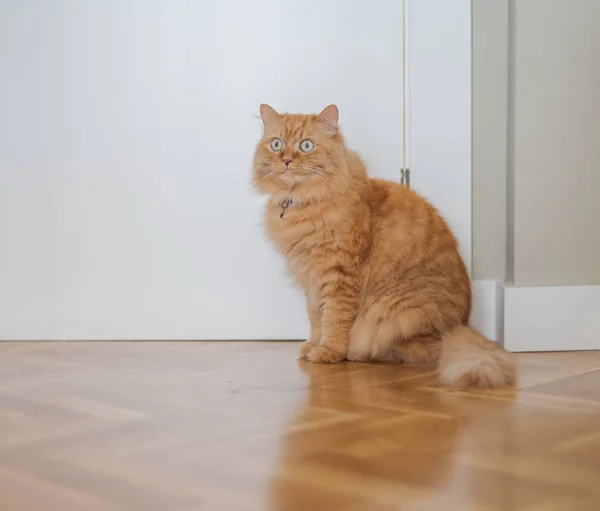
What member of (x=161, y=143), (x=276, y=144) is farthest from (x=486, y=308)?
(x=161, y=143)

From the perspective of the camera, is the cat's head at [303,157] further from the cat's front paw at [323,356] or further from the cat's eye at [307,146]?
the cat's front paw at [323,356]

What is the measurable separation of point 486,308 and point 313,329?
55cm

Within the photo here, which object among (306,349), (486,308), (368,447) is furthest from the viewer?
(486,308)

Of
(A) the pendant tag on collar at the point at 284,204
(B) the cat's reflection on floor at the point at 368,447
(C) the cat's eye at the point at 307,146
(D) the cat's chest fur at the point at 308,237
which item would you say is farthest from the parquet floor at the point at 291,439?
(C) the cat's eye at the point at 307,146

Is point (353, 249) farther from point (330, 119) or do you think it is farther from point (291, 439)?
point (291, 439)

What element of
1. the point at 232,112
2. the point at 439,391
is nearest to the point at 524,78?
the point at 232,112

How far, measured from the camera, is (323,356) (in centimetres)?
206

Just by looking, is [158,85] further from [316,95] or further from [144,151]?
[316,95]

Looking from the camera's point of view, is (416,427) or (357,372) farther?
(357,372)

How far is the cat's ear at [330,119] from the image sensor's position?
2.16 metres

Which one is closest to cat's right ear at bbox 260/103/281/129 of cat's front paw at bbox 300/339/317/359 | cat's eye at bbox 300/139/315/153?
cat's eye at bbox 300/139/315/153

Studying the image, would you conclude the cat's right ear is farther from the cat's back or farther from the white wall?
the cat's back

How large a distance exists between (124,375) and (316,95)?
41.9 inches

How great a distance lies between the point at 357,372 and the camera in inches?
76.0
